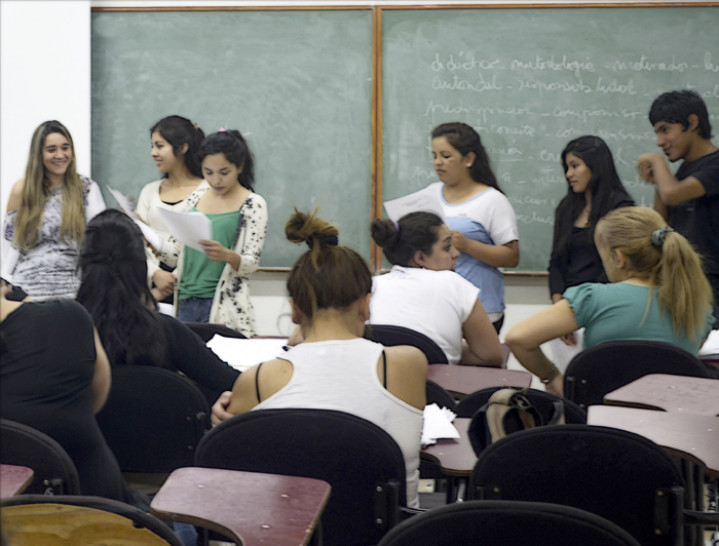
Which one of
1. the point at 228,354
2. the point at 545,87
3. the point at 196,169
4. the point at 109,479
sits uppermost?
the point at 545,87

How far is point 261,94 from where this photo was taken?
5.17 m

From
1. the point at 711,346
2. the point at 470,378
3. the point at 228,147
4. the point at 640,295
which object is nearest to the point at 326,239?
the point at 470,378

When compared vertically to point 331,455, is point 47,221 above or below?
above

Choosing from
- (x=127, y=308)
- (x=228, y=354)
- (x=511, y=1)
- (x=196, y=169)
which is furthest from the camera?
(x=511, y=1)

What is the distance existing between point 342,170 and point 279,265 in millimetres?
644

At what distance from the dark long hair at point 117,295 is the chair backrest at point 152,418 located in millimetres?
55

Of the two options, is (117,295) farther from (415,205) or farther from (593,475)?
(415,205)

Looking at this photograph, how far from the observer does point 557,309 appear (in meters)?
3.02

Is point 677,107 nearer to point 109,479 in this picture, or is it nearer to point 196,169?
point 196,169

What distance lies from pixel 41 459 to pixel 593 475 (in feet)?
3.49

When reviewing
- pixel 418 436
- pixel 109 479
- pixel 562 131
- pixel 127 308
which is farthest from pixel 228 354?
pixel 562 131

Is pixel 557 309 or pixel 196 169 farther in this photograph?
pixel 196 169

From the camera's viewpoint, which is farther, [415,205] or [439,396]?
[415,205]

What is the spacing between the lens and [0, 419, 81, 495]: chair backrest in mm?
1820
